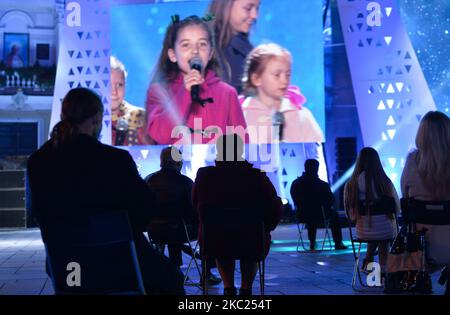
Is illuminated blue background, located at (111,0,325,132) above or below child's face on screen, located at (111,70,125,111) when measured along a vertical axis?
above

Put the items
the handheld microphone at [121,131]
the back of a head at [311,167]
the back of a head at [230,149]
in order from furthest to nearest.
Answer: the handheld microphone at [121,131] → the back of a head at [311,167] → the back of a head at [230,149]

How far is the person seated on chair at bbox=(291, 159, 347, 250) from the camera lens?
1027 centimetres

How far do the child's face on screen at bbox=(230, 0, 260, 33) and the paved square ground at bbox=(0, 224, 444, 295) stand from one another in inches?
Result: 225

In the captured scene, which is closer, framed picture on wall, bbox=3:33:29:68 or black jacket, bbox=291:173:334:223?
black jacket, bbox=291:173:334:223

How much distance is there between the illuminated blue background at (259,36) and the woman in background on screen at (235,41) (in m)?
0.20

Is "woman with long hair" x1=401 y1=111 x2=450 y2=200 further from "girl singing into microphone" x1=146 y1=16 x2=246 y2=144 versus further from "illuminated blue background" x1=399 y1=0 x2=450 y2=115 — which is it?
"illuminated blue background" x1=399 y1=0 x2=450 y2=115

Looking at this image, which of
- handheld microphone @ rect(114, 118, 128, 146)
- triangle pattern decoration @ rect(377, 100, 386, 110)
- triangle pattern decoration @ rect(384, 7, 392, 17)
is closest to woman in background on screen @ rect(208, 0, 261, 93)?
handheld microphone @ rect(114, 118, 128, 146)

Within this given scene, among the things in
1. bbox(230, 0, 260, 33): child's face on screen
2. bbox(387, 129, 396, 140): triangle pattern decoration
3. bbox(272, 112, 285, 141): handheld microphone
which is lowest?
bbox(387, 129, 396, 140): triangle pattern decoration

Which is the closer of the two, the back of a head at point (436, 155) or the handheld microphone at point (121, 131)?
the back of a head at point (436, 155)

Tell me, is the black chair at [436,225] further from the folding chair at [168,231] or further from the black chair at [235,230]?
the folding chair at [168,231]

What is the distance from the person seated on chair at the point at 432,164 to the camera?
14.5 feet

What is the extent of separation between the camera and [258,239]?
15.2ft

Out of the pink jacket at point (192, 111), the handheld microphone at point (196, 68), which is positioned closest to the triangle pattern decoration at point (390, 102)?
the pink jacket at point (192, 111)

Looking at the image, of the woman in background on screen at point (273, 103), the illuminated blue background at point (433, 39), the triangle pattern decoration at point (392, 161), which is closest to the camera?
the triangle pattern decoration at point (392, 161)
